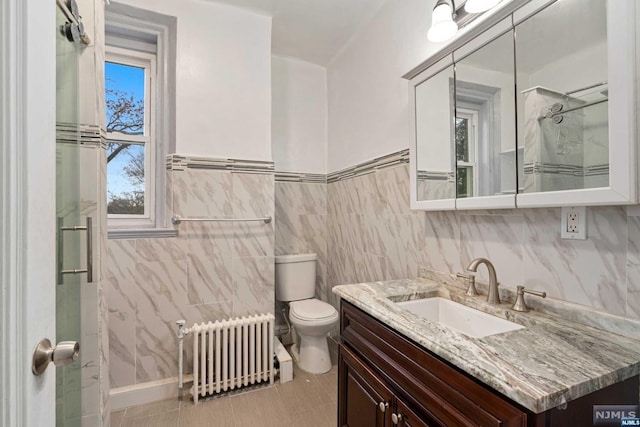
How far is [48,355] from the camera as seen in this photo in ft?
1.77

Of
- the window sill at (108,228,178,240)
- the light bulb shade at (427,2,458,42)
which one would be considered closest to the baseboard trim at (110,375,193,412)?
the window sill at (108,228,178,240)

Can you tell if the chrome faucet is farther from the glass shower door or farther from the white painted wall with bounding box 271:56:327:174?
the white painted wall with bounding box 271:56:327:174

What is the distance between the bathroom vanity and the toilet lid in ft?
2.73

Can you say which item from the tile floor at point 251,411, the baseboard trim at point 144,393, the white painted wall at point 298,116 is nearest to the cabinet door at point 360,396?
the tile floor at point 251,411

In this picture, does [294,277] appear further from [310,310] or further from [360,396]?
[360,396]

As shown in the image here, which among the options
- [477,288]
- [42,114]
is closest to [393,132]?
[477,288]

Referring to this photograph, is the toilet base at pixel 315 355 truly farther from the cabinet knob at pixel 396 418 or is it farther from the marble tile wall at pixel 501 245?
the cabinet knob at pixel 396 418

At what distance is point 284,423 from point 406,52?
230 centimetres

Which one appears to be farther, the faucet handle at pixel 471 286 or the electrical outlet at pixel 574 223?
the faucet handle at pixel 471 286

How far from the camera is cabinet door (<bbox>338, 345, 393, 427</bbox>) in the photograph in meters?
1.05

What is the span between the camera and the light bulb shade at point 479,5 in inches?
44.5

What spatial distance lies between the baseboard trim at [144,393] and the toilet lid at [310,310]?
0.82m

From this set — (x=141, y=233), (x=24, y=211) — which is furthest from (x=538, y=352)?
(x=141, y=233)

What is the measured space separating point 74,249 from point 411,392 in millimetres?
1209
